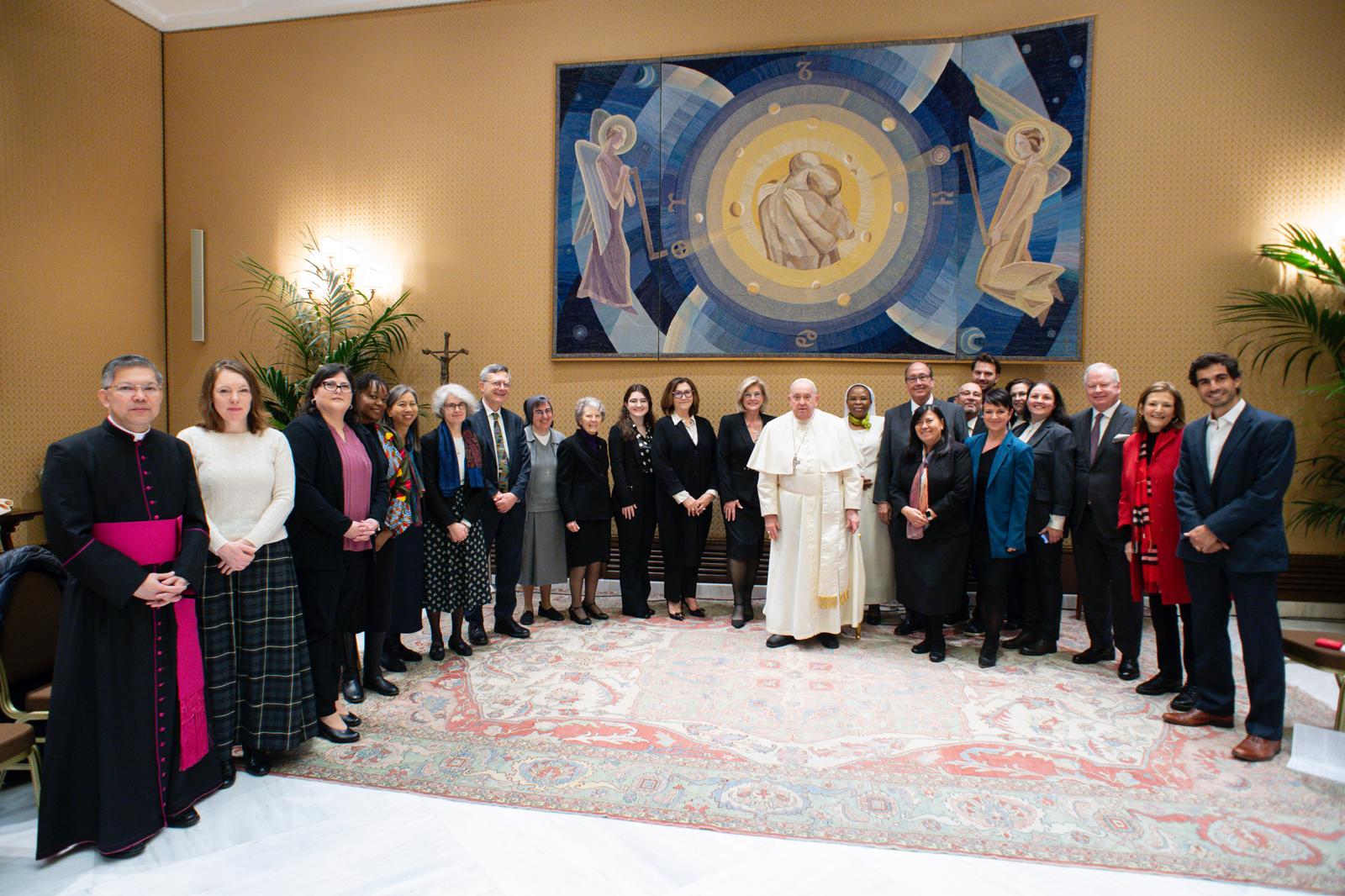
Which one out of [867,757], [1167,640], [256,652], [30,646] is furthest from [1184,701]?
[30,646]

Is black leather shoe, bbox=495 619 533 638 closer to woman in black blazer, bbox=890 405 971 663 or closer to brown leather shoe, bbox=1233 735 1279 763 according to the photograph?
woman in black blazer, bbox=890 405 971 663

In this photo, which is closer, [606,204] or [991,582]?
[991,582]

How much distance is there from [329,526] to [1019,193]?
533 centimetres

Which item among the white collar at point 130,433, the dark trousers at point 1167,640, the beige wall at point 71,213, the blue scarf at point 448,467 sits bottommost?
the dark trousers at point 1167,640

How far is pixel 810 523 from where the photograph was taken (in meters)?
4.47

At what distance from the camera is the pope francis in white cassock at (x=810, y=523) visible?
14.6 feet

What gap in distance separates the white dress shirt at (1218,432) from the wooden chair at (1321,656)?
80 cm

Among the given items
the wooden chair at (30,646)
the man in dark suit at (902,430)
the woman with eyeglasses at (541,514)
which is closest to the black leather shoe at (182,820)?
the wooden chair at (30,646)

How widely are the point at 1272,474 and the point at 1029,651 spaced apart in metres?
1.79

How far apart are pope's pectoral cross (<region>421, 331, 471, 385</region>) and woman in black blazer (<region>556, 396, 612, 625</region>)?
5.81 feet

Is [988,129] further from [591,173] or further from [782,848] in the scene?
[782,848]

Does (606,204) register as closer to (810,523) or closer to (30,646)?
(810,523)

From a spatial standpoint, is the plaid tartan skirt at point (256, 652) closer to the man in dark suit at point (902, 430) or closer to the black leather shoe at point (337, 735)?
the black leather shoe at point (337, 735)

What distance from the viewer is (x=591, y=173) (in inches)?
241
